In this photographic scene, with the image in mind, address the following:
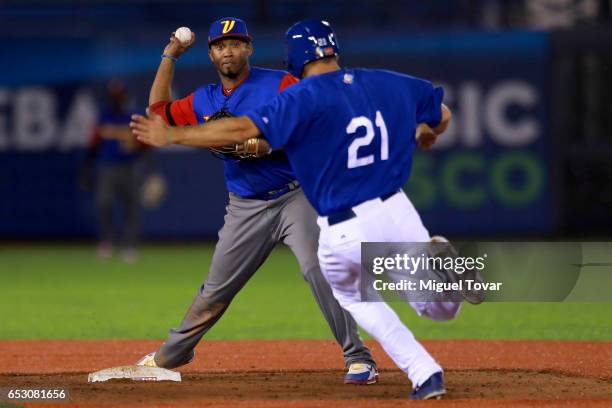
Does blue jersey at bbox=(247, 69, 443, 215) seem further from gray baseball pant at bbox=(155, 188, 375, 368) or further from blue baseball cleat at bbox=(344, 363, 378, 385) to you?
blue baseball cleat at bbox=(344, 363, 378, 385)

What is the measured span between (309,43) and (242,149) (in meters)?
0.86

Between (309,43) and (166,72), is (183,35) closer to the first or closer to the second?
(166,72)

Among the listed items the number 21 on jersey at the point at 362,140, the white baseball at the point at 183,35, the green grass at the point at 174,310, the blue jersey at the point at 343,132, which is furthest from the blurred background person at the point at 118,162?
the number 21 on jersey at the point at 362,140

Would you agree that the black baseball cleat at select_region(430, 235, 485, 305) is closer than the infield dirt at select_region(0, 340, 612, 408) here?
Yes

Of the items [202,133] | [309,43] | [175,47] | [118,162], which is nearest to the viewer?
[202,133]

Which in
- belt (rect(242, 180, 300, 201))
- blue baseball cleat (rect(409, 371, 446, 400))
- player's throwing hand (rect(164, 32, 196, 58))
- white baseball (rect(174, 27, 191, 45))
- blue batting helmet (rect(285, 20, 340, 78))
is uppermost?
blue batting helmet (rect(285, 20, 340, 78))

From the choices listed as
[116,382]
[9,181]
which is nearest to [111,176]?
[9,181]

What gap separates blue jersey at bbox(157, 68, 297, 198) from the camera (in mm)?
7535

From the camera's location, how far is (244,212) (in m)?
7.63

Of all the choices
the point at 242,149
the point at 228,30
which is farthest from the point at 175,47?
the point at 242,149

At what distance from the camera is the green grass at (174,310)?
10.5 meters

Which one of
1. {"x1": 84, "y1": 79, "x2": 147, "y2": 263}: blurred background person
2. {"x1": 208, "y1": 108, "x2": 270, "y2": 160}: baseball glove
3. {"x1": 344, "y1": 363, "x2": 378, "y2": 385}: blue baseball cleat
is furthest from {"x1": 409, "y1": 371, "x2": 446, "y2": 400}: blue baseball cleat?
{"x1": 84, "y1": 79, "x2": 147, "y2": 263}: blurred background person

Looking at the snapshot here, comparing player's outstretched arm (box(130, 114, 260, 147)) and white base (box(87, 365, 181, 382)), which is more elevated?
player's outstretched arm (box(130, 114, 260, 147))

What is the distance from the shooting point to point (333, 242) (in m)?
6.61
